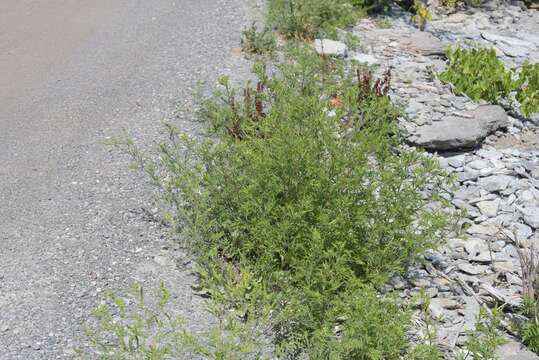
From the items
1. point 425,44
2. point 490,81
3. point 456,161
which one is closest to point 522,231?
point 456,161

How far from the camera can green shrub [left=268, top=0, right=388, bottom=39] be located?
24.7ft

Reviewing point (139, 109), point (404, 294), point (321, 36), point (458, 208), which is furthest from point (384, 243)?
point (321, 36)

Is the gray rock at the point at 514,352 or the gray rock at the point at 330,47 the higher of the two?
the gray rock at the point at 330,47

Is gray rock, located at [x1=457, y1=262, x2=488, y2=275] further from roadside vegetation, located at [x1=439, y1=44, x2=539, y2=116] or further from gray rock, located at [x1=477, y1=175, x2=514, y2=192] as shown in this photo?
roadside vegetation, located at [x1=439, y1=44, x2=539, y2=116]

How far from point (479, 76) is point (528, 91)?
0.49m

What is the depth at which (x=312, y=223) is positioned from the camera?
3959 mm

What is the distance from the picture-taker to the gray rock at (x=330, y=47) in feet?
23.1

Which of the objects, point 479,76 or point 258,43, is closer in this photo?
point 479,76

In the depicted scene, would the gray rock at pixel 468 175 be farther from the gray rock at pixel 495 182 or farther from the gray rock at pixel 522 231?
the gray rock at pixel 522 231

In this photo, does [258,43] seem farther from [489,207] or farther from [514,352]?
[514,352]

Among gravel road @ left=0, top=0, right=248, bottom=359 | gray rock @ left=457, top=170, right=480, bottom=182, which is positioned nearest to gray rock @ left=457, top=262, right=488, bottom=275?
gray rock @ left=457, top=170, right=480, bottom=182

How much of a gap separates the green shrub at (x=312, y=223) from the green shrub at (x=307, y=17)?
3.19 m

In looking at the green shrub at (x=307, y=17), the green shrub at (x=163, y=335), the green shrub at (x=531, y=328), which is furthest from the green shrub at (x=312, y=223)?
the green shrub at (x=307, y=17)

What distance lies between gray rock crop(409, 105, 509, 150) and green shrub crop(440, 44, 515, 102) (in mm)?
464
